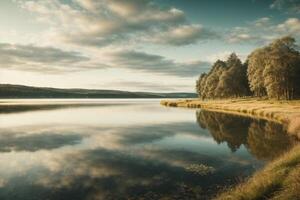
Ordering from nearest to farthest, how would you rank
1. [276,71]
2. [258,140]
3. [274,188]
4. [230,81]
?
1. [274,188]
2. [258,140]
3. [276,71]
4. [230,81]

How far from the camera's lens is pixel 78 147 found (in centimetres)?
2909

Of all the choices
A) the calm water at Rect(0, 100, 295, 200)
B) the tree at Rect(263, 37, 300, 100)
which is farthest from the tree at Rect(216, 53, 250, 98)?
the calm water at Rect(0, 100, 295, 200)

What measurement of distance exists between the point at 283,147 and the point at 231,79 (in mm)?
92311

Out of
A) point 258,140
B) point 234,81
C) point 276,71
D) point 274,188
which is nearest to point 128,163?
point 274,188

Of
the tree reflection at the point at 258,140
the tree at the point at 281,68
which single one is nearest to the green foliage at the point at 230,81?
the tree at the point at 281,68

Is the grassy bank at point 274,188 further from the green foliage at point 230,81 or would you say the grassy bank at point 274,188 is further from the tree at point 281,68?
the green foliage at point 230,81

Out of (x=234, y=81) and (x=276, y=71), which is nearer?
(x=276, y=71)

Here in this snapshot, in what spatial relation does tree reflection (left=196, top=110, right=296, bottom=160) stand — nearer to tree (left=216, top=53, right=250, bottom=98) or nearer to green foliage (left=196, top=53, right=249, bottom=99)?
tree (left=216, top=53, right=250, bottom=98)

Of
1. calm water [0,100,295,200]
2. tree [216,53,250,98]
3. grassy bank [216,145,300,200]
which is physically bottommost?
calm water [0,100,295,200]

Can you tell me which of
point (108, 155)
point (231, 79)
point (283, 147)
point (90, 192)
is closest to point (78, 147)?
point (108, 155)

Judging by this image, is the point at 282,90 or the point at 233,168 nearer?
the point at 233,168

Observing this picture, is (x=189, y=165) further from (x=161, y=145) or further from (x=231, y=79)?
(x=231, y=79)

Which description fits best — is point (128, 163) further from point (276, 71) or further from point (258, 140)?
point (276, 71)

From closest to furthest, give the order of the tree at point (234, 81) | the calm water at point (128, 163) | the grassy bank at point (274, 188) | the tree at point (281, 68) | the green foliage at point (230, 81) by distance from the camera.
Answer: the grassy bank at point (274, 188) < the calm water at point (128, 163) < the tree at point (281, 68) < the tree at point (234, 81) < the green foliage at point (230, 81)
